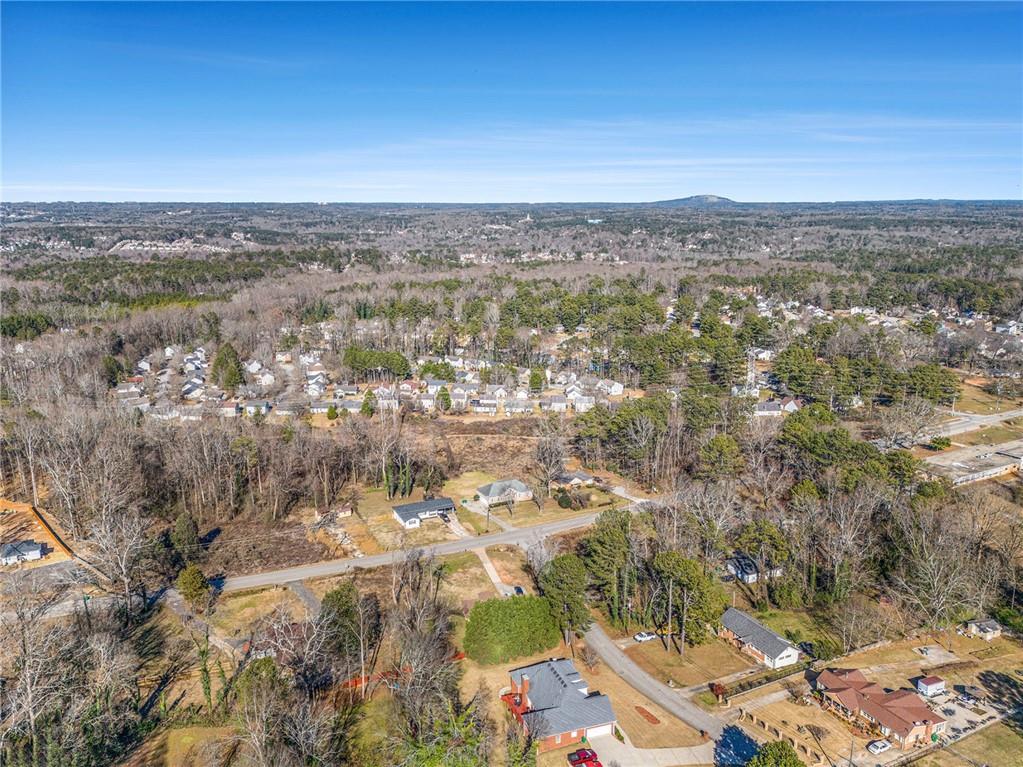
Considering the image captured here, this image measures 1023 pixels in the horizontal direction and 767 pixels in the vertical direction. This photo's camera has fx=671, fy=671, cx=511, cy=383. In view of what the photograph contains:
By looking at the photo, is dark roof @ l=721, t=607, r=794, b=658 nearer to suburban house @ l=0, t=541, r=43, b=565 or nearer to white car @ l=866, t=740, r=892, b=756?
white car @ l=866, t=740, r=892, b=756

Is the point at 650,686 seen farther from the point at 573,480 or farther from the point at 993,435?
the point at 993,435

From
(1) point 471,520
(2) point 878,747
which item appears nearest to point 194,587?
(1) point 471,520

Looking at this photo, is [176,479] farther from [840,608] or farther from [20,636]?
[840,608]

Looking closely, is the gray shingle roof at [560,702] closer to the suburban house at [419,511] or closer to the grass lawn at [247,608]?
the grass lawn at [247,608]

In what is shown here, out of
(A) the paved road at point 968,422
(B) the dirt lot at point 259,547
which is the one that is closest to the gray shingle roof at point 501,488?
(B) the dirt lot at point 259,547

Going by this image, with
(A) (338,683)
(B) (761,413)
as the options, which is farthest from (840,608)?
(B) (761,413)

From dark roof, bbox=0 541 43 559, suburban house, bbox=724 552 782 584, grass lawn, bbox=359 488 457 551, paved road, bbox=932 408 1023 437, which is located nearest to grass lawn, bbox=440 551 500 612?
grass lawn, bbox=359 488 457 551
